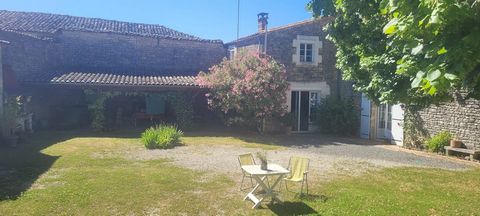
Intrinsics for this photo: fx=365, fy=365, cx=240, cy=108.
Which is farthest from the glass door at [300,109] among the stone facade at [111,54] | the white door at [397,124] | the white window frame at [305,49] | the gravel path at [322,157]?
the stone facade at [111,54]

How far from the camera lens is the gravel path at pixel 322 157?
30.9 feet

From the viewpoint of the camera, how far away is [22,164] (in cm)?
896

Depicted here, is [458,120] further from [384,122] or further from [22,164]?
[22,164]

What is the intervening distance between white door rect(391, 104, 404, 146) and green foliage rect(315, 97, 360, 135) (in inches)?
85.4

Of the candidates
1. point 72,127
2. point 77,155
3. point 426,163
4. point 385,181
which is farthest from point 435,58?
point 72,127

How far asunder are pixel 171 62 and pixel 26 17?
8.59 meters

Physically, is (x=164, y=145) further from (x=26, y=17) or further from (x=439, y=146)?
(x=26, y=17)

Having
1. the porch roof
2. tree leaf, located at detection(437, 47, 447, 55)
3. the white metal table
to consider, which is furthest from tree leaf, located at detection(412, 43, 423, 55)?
the porch roof

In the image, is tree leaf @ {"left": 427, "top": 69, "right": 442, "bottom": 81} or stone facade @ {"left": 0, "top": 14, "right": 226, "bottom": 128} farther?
stone facade @ {"left": 0, "top": 14, "right": 226, "bottom": 128}

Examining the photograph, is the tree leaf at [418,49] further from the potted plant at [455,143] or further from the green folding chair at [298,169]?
the potted plant at [455,143]

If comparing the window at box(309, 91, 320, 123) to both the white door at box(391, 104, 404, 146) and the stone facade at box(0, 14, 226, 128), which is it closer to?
the white door at box(391, 104, 404, 146)

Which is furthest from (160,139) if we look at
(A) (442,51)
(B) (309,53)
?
(A) (442,51)

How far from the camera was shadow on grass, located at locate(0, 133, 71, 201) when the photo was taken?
6.98m

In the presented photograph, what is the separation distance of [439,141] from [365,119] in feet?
13.4
